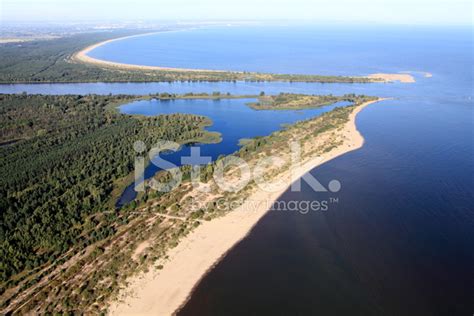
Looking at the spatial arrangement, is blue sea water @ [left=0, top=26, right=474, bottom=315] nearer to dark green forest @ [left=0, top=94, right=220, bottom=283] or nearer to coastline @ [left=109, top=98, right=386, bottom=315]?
coastline @ [left=109, top=98, right=386, bottom=315]

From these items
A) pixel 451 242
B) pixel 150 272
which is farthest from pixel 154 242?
pixel 451 242

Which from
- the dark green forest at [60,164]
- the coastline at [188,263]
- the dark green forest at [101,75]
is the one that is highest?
the dark green forest at [101,75]

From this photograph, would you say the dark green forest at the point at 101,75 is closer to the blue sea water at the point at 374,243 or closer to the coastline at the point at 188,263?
the blue sea water at the point at 374,243

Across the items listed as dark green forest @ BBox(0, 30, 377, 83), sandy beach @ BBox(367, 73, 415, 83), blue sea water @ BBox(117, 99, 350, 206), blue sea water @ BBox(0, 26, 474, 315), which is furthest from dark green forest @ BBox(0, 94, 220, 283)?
sandy beach @ BBox(367, 73, 415, 83)

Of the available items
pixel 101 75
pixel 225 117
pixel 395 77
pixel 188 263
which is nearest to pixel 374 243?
pixel 188 263

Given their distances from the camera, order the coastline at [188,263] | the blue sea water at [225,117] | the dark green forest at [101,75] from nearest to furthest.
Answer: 1. the coastline at [188,263]
2. the blue sea water at [225,117]
3. the dark green forest at [101,75]

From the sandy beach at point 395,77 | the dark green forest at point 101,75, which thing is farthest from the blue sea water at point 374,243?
the dark green forest at point 101,75

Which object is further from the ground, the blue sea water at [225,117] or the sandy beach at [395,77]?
the sandy beach at [395,77]
